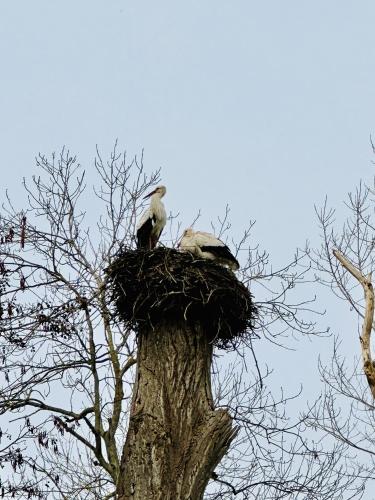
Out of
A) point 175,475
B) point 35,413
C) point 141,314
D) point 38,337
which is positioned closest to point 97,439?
point 35,413

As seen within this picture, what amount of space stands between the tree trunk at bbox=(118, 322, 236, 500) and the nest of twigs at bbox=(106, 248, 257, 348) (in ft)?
0.57

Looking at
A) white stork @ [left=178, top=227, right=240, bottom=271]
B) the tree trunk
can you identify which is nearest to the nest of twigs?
the tree trunk

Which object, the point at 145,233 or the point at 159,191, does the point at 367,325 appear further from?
the point at 159,191

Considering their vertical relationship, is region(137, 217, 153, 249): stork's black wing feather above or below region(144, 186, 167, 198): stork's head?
below

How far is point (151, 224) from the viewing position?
412 inches

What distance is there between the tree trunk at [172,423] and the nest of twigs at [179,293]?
0.17 meters

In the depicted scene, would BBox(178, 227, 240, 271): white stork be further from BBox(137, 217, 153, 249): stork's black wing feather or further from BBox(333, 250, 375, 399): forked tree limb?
BBox(333, 250, 375, 399): forked tree limb

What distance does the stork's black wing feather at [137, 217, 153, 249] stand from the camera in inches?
403

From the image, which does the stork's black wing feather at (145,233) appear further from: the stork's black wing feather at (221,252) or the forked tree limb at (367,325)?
the forked tree limb at (367,325)

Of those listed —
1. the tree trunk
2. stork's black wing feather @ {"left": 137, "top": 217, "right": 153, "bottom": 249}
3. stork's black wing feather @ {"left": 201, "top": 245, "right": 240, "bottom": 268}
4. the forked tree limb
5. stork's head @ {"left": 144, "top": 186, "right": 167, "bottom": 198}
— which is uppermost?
stork's head @ {"left": 144, "top": 186, "right": 167, "bottom": 198}

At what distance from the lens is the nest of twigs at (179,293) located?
25.1 feet

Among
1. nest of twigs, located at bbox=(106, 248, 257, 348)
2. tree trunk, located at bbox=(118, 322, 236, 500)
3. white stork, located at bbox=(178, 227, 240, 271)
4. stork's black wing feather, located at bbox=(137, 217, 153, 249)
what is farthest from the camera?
stork's black wing feather, located at bbox=(137, 217, 153, 249)

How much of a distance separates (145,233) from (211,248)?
1.08 meters

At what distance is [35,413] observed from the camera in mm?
8695
